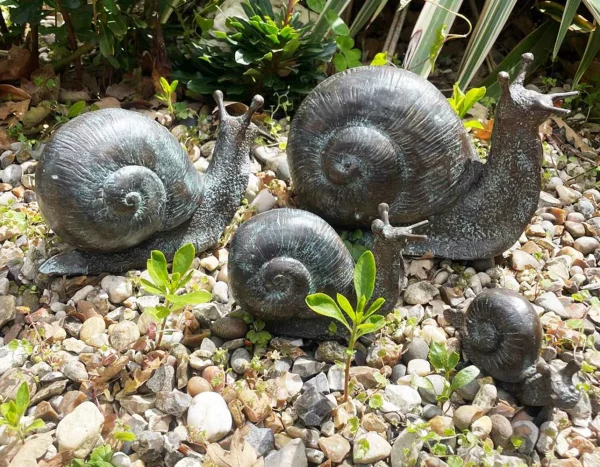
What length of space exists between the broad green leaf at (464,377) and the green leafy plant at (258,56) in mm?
1537

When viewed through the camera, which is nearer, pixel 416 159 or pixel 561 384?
pixel 561 384

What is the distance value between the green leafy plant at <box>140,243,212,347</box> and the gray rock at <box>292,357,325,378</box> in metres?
0.34

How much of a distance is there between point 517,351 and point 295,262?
2.20 feet

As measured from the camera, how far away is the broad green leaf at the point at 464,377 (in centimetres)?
192

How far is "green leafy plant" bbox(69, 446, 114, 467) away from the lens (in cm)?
170

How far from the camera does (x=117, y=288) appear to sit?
2264 millimetres

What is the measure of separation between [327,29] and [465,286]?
1340 millimetres

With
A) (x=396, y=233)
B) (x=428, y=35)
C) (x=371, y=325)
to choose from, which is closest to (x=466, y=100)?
(x=428, y=35)

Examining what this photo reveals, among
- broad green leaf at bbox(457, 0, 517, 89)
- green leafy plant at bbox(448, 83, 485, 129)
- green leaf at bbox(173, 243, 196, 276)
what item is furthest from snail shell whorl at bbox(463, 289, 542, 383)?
broad green leaf at bbox(457, 0, 517, 89)

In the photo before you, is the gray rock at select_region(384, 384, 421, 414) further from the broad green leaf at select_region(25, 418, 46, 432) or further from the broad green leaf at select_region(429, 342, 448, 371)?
the broad green leaf at select_region(25, 418, 46, 432)

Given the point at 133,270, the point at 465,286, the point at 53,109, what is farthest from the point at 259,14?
the point at 465,286

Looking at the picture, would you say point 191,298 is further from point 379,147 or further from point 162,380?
point 379,147

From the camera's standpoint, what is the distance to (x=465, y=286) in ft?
7.80

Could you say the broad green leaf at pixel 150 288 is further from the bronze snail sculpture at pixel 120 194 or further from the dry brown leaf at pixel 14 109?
the dry brown leaf at pixel 14 109
